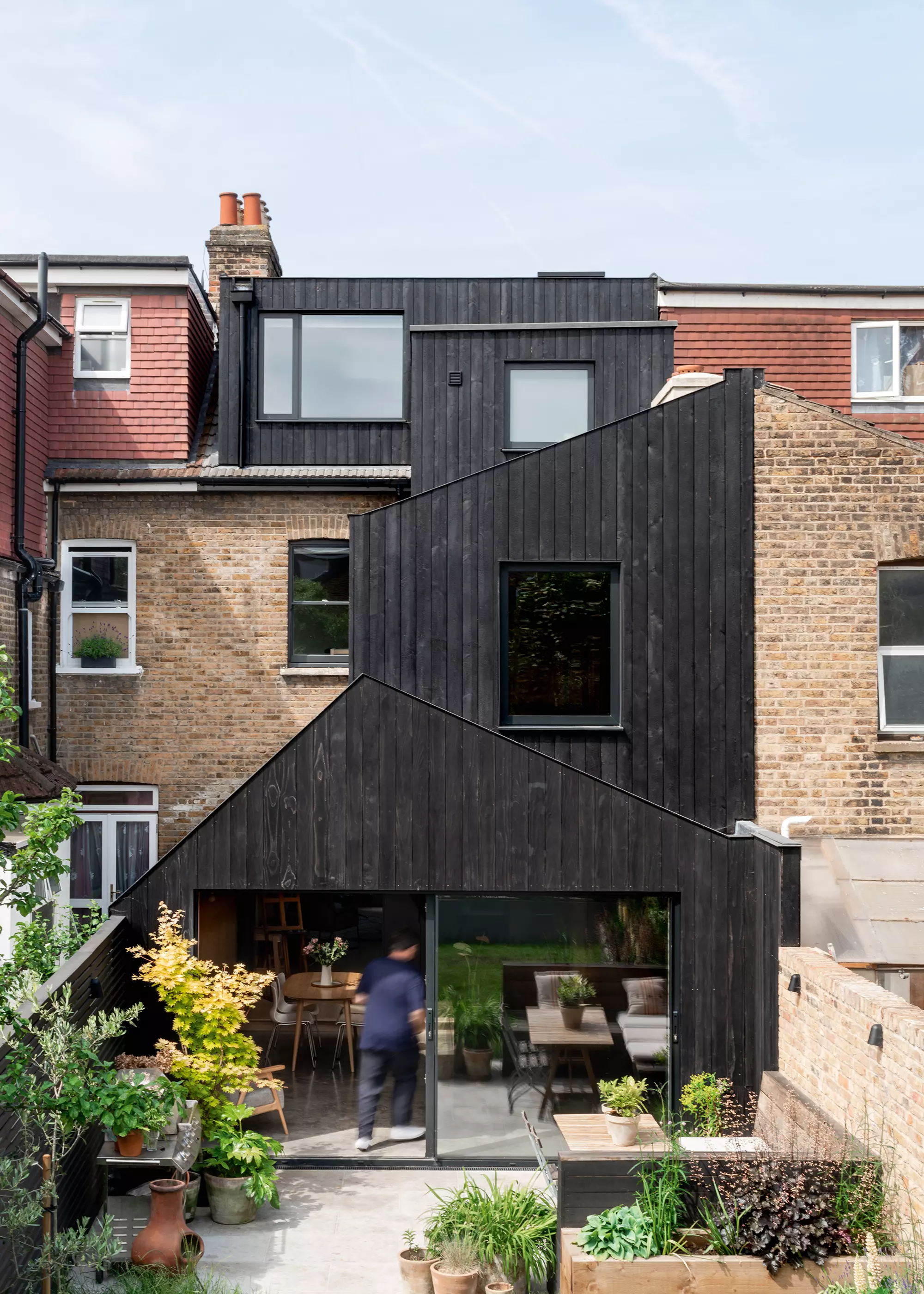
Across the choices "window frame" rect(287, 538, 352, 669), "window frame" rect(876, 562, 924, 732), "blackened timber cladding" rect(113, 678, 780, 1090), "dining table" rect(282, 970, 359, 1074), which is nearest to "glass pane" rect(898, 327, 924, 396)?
"window frame" rect(876, 562, 924, 732)

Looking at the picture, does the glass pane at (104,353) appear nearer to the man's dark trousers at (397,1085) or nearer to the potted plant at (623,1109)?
the man's dark trousers at (397,1085)

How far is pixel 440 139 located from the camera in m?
11.7

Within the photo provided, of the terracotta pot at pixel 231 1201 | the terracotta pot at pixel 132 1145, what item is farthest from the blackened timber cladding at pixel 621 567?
the terracotta pot at pixel 132 1145

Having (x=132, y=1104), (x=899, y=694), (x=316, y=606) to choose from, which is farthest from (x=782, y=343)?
(x=132, y=1104)

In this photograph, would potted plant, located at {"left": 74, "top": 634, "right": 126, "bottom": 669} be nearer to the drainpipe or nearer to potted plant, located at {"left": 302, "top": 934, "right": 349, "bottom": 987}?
the drainpipe

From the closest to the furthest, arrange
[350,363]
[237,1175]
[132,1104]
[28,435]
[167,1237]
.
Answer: [132,1104] < [167,1237] < [237,1175] < [28,435] < [350,363]

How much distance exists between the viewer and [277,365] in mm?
14961

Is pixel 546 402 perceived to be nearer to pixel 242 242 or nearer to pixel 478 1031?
pixel 242 242

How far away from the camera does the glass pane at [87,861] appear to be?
14195 mm

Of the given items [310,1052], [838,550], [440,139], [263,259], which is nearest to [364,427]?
[263,259]

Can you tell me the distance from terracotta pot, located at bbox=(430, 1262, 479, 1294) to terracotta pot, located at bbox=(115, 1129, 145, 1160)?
7.24ft

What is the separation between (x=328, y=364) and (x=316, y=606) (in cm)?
334

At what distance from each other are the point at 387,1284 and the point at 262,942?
3.53 m

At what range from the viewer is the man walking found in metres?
9.52
